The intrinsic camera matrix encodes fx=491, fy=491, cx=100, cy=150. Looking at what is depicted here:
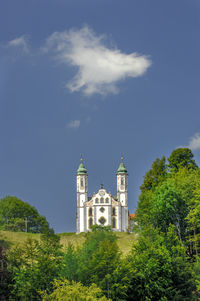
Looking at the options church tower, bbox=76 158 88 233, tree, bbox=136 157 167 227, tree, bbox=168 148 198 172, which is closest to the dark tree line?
tree, bbox=136 157 167 227

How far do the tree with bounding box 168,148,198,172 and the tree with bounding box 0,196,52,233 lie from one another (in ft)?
148

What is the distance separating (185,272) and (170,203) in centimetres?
1027

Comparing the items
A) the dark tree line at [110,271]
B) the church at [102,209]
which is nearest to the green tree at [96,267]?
the dark tree line at [110,271]

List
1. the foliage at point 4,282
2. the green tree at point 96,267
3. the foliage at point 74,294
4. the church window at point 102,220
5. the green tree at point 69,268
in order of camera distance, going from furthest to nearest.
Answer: the church window at point 102,220 < the green tree at point 69,268 < the green tree at point 96,267 < the foliage at point 4,282 < the foliage at point 74,294

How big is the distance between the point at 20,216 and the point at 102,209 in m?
31.7

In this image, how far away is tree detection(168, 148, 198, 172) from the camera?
2557 inches

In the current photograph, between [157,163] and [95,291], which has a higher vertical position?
[157,163]

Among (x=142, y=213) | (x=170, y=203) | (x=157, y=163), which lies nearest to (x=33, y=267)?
(x=170, y=203)

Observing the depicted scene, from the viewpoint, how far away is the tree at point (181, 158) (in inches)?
2557

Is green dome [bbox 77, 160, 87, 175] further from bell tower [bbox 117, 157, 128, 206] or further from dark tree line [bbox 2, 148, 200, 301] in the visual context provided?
dark tree line [bbox 2, 148, 200, 301]

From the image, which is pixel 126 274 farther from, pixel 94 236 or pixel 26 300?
pixel 94 236

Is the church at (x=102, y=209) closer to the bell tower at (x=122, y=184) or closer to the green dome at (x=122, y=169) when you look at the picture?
the bell tower at (x=122, y=184)

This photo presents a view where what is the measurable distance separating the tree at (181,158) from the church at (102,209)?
210 ft

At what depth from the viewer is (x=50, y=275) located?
41.0m
